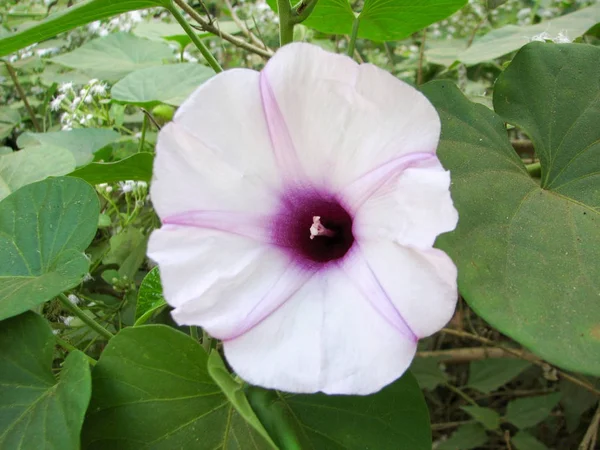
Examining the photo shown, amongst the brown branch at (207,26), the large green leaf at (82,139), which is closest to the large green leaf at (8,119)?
the large green leaf at (82,139)

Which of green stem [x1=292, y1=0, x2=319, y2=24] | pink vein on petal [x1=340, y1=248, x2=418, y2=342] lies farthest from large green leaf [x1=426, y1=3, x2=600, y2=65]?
pink vein on petal [x1=340, y1=248, x2=418, y2=342]

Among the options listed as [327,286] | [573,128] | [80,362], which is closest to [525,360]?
[573,128]

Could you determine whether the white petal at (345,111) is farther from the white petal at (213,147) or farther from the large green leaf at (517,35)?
the large green leaf at (517,35)

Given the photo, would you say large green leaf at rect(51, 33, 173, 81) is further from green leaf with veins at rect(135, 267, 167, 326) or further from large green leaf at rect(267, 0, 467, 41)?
green leaf with veins at rect(135, 267, 167, 326)

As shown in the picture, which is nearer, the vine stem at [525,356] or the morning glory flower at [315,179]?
the morning glory flower at [315,179]

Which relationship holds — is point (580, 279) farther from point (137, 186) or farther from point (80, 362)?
point (137, 186)

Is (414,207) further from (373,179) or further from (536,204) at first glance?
(536,204)
